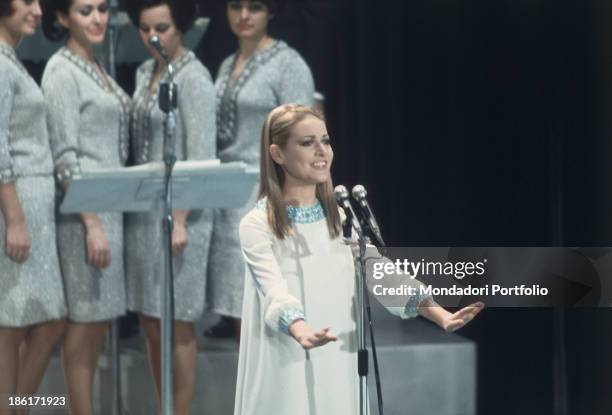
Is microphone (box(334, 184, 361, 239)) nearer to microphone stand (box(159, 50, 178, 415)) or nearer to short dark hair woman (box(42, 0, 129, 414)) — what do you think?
microphone stand (box(159, 50, 178, 415))

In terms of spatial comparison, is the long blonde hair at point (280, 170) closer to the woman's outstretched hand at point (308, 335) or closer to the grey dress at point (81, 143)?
the woman's outstretched hand at point (308, 335)

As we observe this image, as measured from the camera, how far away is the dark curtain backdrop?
16.7 ft

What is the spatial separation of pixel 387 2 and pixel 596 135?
3.55 ft

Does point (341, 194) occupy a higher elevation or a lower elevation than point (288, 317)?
higher

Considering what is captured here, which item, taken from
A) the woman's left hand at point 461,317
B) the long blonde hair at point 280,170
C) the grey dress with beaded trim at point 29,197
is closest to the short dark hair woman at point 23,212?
the grey dress with beaded trim at point 29,197

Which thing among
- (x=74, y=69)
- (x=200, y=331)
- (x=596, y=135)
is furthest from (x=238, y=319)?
(x=596, y=135)

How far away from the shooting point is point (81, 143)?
476 cm

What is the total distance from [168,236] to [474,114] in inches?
65.2

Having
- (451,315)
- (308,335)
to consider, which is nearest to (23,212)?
(308,335)

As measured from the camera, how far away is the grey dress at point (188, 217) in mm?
4879

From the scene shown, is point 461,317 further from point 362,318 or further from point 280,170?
point 280,170

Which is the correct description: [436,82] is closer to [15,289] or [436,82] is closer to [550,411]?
[550,411]

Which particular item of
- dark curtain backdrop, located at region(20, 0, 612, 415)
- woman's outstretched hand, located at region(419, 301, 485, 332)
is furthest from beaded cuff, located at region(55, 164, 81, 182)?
woman's outstretched hand, located at region(419, 301, 485, 332)

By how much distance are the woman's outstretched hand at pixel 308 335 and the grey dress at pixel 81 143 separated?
5.03ft
